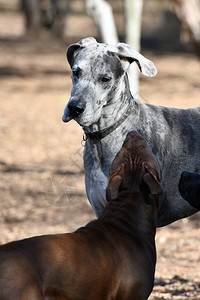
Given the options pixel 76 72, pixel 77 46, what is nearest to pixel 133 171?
pixel 76 72

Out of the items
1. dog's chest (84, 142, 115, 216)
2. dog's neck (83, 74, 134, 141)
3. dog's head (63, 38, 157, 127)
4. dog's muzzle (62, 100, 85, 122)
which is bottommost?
dog's chest (84, 142, 115, 216)

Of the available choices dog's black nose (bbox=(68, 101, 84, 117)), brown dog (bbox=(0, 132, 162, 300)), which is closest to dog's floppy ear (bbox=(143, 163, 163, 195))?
brown dog (bbox=(0, 132, 162, 300))

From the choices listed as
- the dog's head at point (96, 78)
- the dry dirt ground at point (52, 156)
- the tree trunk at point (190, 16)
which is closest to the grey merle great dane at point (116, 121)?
the dog's head at point (96, 78)

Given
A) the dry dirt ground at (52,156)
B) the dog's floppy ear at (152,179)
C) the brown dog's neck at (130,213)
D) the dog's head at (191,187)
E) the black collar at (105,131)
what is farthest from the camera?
the dry dirt ground at (52,156)

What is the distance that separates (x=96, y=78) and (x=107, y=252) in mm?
1759

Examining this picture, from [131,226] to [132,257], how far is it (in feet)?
0.97

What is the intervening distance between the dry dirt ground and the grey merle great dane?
1353 millimetres

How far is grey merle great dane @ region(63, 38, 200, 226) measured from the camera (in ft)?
18.7

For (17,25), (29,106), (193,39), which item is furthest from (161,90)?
(17,25)

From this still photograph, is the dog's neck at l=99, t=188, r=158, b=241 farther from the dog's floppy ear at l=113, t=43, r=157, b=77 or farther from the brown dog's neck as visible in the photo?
the dog's floppy ear at l=113, t=43, r=157, b=77

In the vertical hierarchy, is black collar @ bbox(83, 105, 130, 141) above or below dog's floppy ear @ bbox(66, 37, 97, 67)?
below

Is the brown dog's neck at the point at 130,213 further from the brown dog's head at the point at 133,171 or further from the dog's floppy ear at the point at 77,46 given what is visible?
the dog's floppy ear at the point at 77,46

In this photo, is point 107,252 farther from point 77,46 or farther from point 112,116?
point 77,46

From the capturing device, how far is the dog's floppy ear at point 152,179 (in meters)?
4.67
